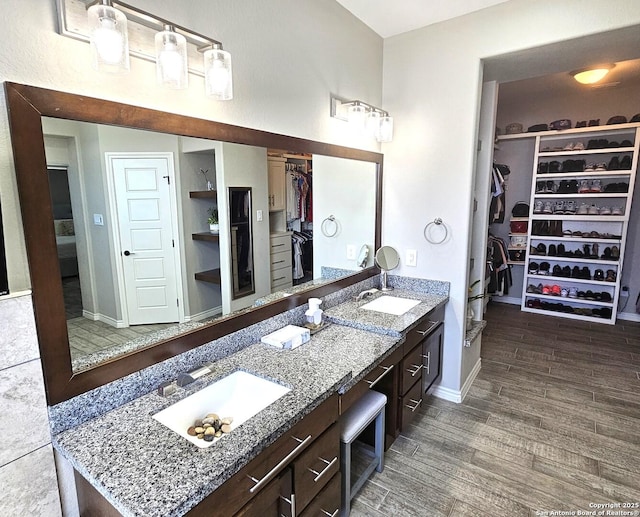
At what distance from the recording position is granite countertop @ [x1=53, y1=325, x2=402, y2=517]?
947mm

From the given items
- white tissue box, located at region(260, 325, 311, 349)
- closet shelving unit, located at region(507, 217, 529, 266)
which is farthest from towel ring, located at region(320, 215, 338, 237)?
closet shelving unit, located at region(507, 217, 529, 266)

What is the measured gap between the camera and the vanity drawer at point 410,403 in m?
2.22

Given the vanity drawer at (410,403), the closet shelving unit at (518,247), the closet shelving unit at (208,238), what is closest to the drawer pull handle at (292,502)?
the closet shelving unit at (208,238)

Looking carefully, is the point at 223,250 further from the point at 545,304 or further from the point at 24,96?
the point at 545,304

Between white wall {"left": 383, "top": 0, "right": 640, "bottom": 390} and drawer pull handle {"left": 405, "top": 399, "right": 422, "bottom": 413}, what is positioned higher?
white wall {"left": 383, "top": 0, "right": 640, "bottom": 390}

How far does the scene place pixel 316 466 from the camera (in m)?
1.45

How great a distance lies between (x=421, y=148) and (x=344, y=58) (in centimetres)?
85

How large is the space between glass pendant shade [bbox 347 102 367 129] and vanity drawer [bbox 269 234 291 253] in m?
0.90

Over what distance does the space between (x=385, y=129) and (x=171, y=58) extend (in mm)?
1699

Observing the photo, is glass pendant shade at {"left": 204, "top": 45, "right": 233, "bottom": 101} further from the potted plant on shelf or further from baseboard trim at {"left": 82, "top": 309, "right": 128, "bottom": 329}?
baseboard trim at {"left": 82, "top": 309, "right": 128, "bottom": 329}

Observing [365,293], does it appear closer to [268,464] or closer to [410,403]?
[410,403]

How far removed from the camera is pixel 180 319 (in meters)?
1.58

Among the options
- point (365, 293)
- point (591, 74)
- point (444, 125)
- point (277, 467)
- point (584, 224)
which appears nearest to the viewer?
point (277, 467)

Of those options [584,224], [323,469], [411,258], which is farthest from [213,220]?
[584,224]
